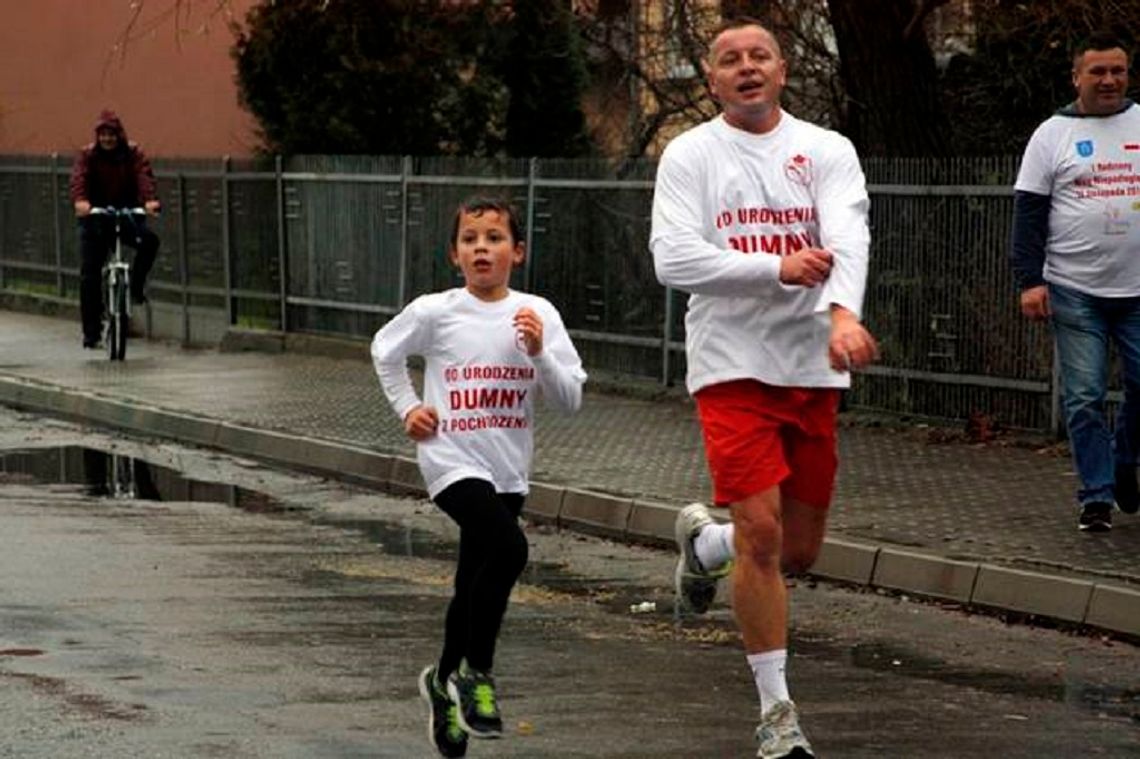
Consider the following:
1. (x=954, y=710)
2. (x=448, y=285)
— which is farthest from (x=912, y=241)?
(x=954, y=710)

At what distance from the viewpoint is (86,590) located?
34.0ft

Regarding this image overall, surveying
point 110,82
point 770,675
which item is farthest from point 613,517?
point 110,82

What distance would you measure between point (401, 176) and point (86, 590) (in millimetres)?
10944

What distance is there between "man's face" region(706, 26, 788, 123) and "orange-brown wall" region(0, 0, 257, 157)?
25.4 meters

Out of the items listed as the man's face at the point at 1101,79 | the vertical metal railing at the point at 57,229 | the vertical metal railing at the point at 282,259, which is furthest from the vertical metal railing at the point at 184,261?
the man's face at the point at 1101,79

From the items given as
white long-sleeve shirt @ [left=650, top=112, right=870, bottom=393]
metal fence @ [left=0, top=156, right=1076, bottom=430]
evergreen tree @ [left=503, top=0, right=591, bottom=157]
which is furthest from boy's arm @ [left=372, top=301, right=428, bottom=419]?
evergreen tree @ [left=503, top=0, right=591, bottom=157]

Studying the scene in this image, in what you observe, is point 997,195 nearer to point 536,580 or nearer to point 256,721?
point 536,580

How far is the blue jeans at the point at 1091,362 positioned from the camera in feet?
37.1

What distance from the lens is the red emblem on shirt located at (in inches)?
296

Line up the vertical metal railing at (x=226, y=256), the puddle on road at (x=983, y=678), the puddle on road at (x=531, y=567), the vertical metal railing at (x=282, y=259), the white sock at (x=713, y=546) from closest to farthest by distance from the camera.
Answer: the white sock at (x=713, y=546) → the puddle on road at (x=983, y=678) → the puddle on road at (x=531, y=567) → the vertical metal railing at (x=282, y=259) → the vertical metal railing at (x=226, y=256)

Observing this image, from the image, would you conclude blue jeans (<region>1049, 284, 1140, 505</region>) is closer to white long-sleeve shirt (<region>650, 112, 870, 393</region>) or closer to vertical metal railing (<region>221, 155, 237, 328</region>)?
white long-sleeve shirt (<region>650, 112, 870, 393</region>)

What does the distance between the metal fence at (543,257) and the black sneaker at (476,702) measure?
8.23m

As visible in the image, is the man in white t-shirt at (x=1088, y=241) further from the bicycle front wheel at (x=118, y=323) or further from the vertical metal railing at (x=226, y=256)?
the vertical metal railing at (x=226, y=256)

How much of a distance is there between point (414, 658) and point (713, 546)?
4.36 feet
